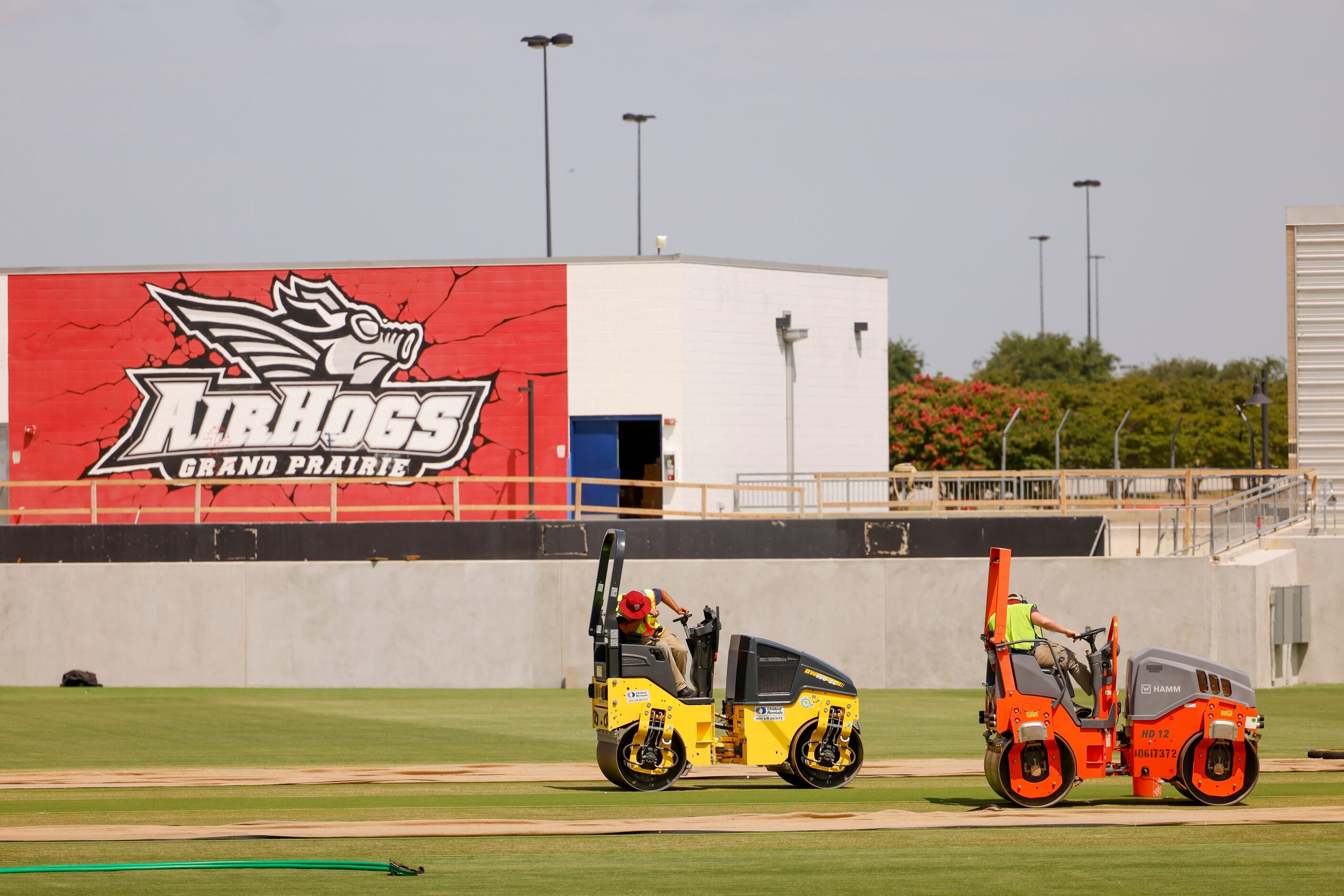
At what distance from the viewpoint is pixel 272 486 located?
3831cm

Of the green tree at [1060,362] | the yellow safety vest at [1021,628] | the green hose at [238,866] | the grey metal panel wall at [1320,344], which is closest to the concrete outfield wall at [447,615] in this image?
the grey metal panel wall at [1320,344]

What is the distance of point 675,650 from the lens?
14781 mm

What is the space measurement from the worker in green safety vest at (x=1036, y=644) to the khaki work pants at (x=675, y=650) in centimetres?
307

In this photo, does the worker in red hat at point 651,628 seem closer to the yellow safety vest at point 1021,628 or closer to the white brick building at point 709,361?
the yellow safety vest at point 1021,628

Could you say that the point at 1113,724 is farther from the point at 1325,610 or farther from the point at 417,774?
the point at 1325,610

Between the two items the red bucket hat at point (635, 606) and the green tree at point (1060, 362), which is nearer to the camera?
the red bucket hat at point (635, 606)

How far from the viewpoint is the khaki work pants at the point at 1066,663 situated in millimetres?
13062

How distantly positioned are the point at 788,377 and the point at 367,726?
64.6ft

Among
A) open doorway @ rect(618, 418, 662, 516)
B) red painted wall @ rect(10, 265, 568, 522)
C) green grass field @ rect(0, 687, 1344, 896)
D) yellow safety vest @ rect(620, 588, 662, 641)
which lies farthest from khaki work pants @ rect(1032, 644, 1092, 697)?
red painted wall @ rect(10, 265, 568, 522)

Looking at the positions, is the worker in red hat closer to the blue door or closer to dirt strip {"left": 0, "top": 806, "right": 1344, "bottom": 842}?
dirt strip {"left": 0, "top": 806, "right": 1344, "bottom": 842}


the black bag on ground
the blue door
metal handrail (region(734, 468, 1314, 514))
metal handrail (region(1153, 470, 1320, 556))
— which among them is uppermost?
the blue door

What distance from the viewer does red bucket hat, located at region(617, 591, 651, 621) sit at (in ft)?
48.3

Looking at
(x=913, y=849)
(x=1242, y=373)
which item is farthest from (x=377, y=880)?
(x=1242, y=373)

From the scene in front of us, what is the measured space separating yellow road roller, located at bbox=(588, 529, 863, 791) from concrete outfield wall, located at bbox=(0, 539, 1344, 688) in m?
14.8
